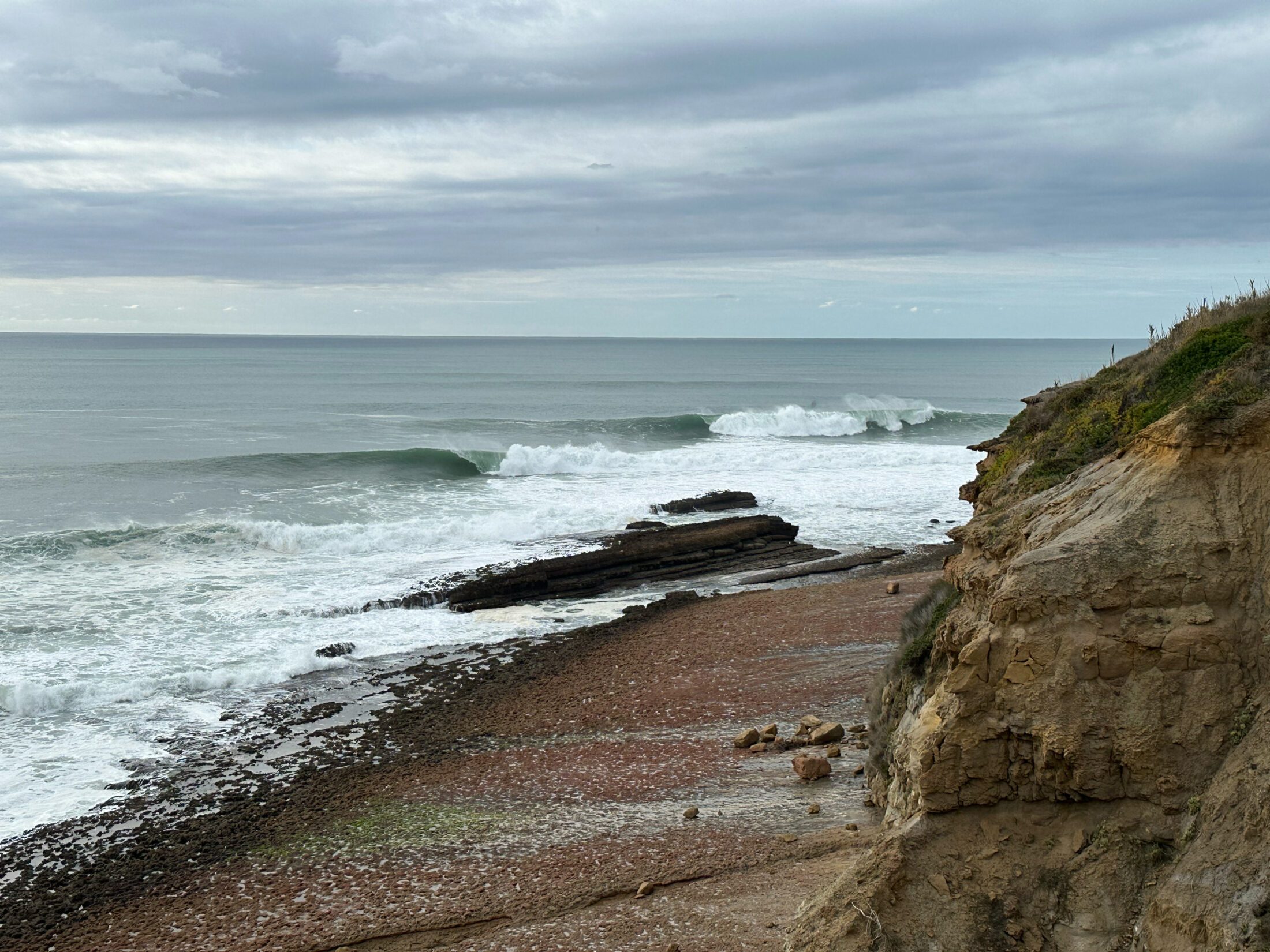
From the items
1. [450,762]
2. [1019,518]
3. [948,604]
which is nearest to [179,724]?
[450,762]

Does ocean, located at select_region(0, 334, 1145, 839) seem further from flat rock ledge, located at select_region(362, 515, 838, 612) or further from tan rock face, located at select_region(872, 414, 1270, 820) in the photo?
tan rock face, located at select_region(872, 414, 1270, 820)

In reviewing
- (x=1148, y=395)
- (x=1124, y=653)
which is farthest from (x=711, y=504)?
(x=1124, y=653)

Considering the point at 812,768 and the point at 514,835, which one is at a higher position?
the point at 812,768

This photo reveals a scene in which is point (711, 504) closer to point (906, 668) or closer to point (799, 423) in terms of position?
point (906, 668)

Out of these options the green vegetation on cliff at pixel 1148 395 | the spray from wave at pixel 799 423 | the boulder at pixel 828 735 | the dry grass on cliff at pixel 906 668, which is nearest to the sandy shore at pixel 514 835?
the boulder at pixel 828 735

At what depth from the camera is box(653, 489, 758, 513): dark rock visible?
28109 mm

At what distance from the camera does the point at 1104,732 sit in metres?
6.02

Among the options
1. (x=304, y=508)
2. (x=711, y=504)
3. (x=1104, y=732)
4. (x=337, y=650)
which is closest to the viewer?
(x=1104, y=732)

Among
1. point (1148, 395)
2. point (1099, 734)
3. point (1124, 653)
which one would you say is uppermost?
point (1148, 395)

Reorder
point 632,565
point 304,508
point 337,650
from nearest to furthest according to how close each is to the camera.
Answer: point 337,650
point 632,565
point 304,508

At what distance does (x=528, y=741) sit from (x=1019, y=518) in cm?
696

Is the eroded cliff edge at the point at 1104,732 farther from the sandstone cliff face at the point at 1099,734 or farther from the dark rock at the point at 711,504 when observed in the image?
the dark rock at the point at 711,504

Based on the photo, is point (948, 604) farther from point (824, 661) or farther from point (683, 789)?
point (824, 661)

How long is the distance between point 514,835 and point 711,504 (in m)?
19.1
